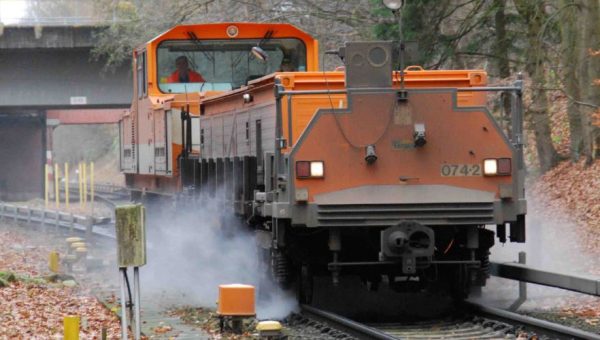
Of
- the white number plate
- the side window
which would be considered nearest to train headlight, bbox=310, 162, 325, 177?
the white number plate

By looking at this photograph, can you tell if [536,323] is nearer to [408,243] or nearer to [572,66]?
[408,243]

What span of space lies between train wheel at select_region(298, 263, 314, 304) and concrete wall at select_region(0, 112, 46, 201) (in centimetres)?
4411

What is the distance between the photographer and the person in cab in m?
18.9

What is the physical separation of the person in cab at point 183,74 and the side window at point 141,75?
563 millimetres

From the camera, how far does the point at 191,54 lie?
18859 mm

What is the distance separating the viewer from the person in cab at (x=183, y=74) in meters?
18.9

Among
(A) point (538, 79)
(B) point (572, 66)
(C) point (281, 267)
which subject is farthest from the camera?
A: (B) point (572, 66)

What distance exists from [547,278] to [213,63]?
7.83 metres

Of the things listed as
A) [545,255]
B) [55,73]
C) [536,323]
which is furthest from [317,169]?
[55,73]

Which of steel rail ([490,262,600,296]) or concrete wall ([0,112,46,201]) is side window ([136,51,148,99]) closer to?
steel rail ([490,262,600,296])

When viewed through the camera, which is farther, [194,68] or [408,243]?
[194,68]

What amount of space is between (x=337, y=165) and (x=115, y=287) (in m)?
7.33

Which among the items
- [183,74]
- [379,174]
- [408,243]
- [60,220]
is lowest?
[60,220]

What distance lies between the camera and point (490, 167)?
473 inches
